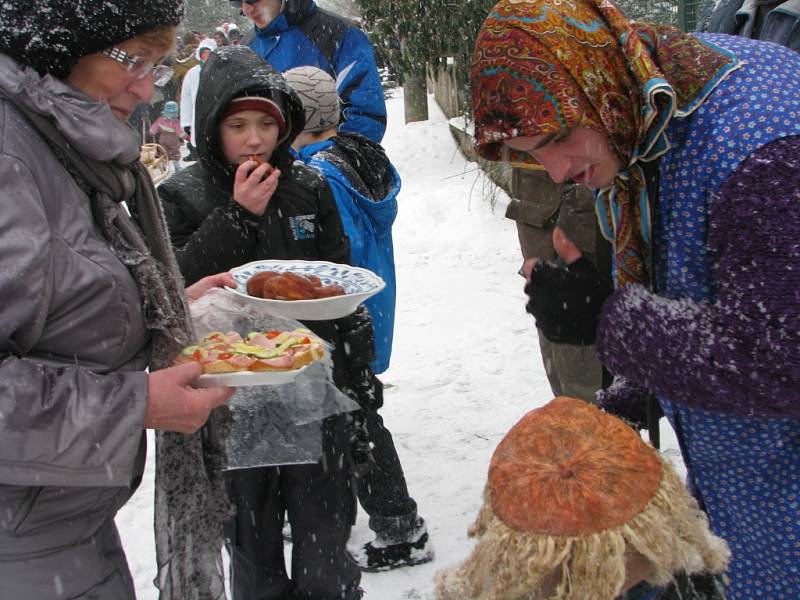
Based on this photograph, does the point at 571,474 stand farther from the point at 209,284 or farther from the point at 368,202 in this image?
the point at 368,202

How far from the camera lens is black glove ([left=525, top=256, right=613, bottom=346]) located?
2.04 m

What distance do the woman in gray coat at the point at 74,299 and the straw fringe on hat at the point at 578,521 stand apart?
674 mm

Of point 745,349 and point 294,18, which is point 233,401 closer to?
point 745,349

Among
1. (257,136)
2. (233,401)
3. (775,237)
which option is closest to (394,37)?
(257,136)

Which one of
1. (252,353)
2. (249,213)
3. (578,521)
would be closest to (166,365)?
(252,353)

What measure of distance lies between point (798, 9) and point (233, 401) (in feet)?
10.5

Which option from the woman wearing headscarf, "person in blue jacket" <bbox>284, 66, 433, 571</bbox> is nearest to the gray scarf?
the woman wearing headscarf

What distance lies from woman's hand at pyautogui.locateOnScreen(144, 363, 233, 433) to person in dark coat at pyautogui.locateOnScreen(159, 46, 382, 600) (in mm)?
1108

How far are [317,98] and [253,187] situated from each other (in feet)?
4.72

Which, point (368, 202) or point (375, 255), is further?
point (375, 255)

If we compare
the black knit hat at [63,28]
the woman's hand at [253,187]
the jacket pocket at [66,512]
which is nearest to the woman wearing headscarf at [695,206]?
the black knit hat at [63,28]

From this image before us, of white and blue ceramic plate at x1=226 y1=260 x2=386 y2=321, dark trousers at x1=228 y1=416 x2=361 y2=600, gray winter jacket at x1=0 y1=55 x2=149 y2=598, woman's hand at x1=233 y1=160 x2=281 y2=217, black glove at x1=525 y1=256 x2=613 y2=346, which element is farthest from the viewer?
dark trousers at x1=228 y1=416 x2=361 y2=600

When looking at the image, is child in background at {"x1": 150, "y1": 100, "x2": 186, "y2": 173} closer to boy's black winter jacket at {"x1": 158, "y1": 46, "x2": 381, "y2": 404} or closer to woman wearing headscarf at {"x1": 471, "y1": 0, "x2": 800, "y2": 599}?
boy's black winter jacket at {"x1": 158, "y1": 46, "x2": 381, "y2": 404}

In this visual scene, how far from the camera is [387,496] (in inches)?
139
